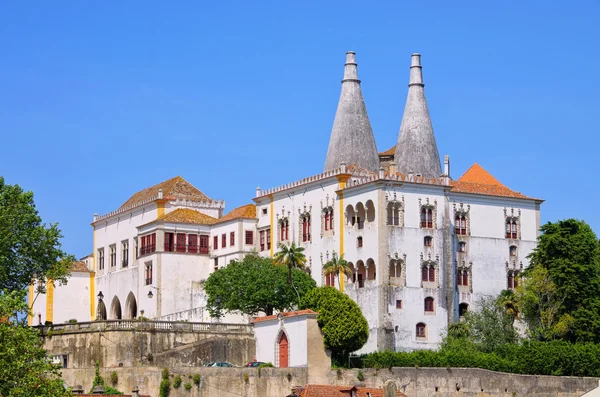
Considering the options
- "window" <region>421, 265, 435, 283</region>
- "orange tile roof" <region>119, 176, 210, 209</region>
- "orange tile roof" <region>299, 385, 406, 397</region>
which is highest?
"orange tile roof" <region>119, 176, 210, 209</region>

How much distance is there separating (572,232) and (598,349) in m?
9.07

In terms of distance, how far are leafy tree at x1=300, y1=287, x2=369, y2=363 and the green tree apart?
13.3 metres

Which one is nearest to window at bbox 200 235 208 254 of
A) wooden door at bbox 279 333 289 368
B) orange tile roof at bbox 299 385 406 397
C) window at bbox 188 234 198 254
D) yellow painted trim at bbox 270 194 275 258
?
window at bbox 188 234 198 254

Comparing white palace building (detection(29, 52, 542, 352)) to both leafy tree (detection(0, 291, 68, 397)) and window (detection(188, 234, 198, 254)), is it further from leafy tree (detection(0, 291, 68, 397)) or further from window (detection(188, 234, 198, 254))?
leafy tree (detection(0, 291, 68, 397))

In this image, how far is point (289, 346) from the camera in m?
88.2

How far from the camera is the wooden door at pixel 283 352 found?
8800 cm

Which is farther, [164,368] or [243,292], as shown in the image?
[243,292]

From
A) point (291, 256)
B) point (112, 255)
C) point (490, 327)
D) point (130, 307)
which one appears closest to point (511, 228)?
point (490, 327)

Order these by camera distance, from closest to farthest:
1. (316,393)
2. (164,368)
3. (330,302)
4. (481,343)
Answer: (316,393)
(164,368)
(330,302)
(481,343)

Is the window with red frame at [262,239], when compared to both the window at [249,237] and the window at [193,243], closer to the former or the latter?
the window at [249,237]

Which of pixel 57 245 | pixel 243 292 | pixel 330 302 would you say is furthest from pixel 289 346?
pixel 57 245

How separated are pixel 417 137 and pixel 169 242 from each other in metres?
18.7

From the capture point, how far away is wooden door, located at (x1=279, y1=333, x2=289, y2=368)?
88.0 metres

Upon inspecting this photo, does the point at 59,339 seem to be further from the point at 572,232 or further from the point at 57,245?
the point at 572,232
